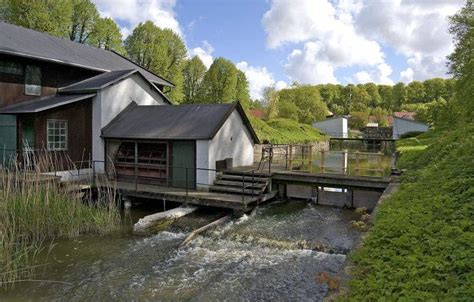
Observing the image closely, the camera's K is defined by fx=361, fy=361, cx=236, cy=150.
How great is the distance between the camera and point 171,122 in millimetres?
14203

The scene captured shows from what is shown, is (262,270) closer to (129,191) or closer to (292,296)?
(292,296)

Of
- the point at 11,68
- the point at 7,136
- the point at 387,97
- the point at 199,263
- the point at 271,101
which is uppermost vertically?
the point at 387,97

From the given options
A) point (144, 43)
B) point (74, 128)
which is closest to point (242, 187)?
point (74, 128)

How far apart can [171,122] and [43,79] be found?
6242mm

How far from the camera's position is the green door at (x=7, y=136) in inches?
550

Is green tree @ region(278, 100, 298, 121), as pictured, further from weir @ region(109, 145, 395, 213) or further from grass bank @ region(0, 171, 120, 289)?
grass bank @ region(0, 171, 120, 289)

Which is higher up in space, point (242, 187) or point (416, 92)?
point (416, 92)

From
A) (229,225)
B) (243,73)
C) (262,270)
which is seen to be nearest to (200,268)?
(262,270)

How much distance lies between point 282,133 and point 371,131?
24370mm

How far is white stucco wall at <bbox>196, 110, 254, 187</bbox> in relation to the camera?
42.2 ft

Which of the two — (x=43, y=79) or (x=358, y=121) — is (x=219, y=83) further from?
(x=358, y=121)

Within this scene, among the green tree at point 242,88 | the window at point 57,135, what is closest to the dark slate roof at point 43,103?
the window at point 57,135

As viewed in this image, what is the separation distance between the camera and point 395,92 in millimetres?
93875

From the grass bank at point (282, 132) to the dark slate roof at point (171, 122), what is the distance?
55.9 feet
